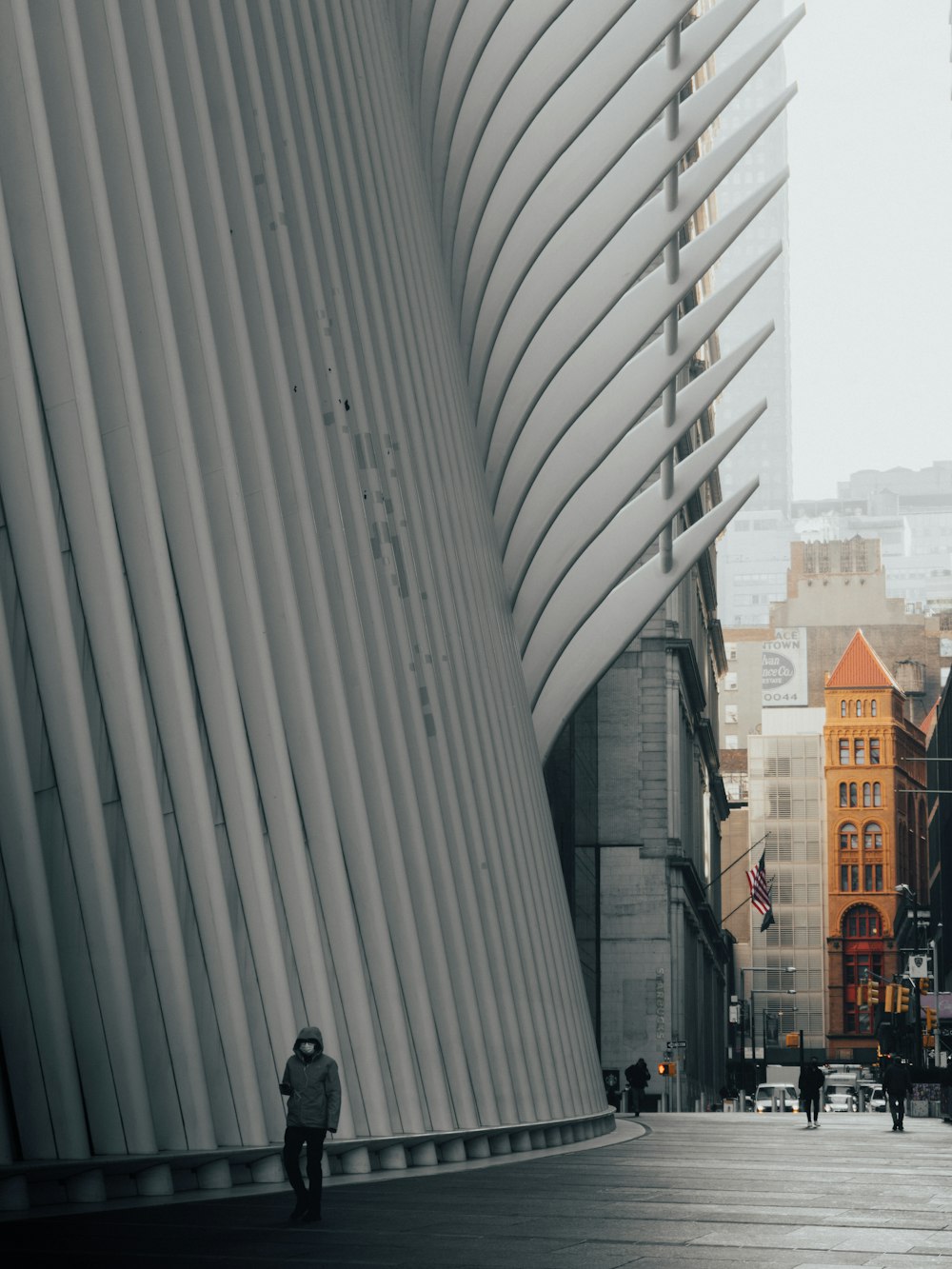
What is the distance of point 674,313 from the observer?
96.7 feet

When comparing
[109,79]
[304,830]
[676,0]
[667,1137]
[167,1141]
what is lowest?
[667,1137]

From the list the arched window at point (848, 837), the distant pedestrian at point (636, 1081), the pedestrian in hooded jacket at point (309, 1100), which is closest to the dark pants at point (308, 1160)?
the pedestrian in hooded jacket at point (309, 1100)

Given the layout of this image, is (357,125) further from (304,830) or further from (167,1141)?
(167,1141)

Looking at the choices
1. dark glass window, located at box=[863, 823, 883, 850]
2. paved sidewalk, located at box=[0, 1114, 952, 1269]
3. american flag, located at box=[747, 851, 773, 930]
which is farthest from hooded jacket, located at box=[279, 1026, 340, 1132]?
dark glass window, located at box=[863, 823, 883, 850]

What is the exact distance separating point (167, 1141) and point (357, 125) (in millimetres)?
12316

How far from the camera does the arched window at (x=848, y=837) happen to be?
139 m

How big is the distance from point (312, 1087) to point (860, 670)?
13402 centimetres

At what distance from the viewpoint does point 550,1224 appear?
11195mm

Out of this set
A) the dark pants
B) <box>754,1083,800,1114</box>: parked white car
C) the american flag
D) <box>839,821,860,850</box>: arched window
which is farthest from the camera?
<box>839,821,860,850</box>: arched window

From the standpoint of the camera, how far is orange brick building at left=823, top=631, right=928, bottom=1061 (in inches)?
5399

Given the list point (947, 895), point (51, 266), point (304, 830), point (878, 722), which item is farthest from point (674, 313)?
point (878, 722)

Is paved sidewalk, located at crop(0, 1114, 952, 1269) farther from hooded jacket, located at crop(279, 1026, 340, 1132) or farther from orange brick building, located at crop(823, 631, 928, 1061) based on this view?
orange brick building, located at crop(823, 631, 928, 1061)

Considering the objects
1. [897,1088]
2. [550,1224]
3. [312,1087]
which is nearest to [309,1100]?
[312,1087]

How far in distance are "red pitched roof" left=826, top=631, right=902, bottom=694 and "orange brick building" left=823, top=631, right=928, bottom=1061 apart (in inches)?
2.8
